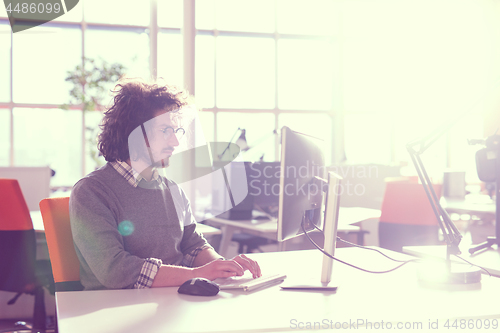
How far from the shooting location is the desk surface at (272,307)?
89cm

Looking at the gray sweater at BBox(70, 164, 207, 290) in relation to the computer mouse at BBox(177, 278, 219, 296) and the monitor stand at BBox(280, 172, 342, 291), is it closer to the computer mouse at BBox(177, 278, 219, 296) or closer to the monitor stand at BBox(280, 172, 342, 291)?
the computer mouse at BBox(177, 278, 219, 296)

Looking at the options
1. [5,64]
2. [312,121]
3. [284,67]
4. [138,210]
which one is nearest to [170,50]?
[284,67]

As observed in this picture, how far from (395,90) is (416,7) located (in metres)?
1.39

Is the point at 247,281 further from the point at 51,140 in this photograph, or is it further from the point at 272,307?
the point at 51,140

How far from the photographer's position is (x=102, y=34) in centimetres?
618

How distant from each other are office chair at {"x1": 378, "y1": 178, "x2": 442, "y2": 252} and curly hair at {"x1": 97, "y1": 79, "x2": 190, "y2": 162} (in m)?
1.95

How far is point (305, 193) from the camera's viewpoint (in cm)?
120

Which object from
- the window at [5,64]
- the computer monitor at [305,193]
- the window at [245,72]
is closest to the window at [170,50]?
the window at [245,72]

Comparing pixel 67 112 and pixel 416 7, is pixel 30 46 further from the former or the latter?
pixel 416 7

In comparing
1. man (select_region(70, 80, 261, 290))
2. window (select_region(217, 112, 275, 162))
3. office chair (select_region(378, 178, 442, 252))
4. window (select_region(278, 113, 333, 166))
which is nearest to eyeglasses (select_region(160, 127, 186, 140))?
man (select_region(70, 80, 261, 290))

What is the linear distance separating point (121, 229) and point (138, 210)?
0.26 ft

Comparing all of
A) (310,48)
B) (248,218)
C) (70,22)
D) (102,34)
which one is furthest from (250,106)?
(248,218)
